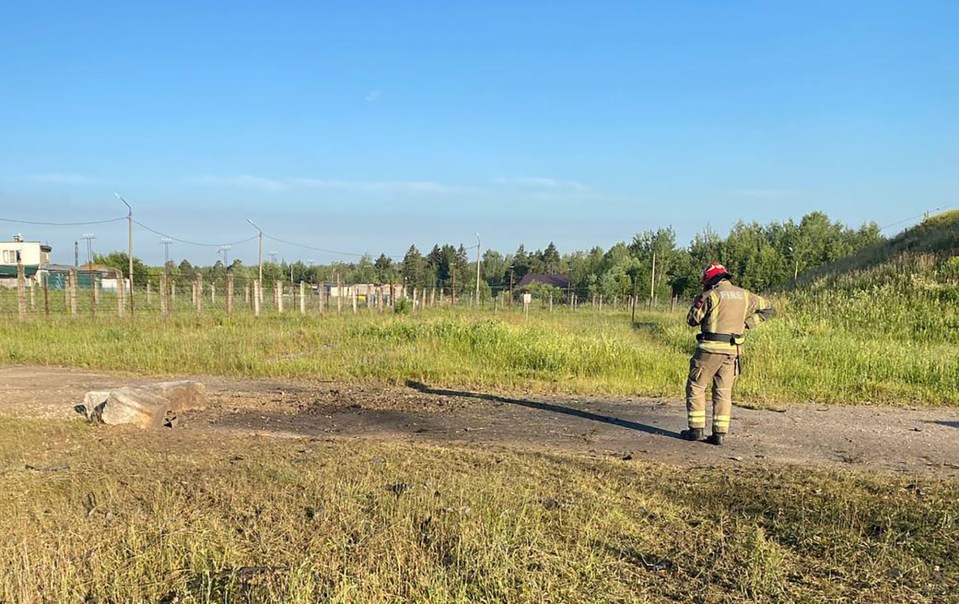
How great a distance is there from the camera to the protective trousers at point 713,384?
6.58 m

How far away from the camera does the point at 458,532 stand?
371 centimetres

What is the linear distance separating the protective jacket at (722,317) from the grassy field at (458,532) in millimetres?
1563

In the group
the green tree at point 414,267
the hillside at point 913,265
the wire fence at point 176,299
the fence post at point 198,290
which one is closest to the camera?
the hillside at point 913,265

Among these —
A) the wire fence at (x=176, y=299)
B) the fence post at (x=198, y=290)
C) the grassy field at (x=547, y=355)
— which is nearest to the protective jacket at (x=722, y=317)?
the grassy field at (x=547, y=355)

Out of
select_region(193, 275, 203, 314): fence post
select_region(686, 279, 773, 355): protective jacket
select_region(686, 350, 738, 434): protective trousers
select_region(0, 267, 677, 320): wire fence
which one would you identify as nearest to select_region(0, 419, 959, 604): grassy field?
select_region(686, 350, 738, 434): protective trousers

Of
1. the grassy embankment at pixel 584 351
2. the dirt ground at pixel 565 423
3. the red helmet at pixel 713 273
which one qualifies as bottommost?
the dirt ground at pixel 565 423

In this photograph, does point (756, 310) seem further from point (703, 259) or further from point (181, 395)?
point (703, 259)

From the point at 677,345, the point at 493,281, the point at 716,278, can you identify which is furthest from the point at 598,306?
the point at 493,281

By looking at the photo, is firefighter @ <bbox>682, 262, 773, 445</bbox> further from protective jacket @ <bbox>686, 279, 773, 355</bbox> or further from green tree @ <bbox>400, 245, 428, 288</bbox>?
green tree @ <bbox>400, 245, 428, 288</bbox>

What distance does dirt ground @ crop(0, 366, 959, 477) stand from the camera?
609cm

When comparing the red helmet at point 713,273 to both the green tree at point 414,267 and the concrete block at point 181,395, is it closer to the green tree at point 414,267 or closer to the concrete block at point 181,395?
the concrete block at point 181,395

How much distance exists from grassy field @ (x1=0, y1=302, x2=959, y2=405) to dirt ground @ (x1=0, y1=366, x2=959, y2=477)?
77 centimetres

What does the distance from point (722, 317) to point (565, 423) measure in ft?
6.93

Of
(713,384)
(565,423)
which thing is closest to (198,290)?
(565,423)
